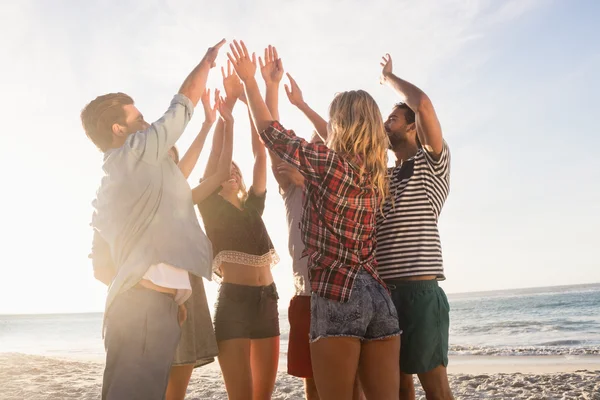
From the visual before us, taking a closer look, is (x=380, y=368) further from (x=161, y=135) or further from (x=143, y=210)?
(x=161, y=135)

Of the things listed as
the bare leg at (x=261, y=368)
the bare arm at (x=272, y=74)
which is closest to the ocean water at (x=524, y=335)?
the bare leg at (x=261, y=368)

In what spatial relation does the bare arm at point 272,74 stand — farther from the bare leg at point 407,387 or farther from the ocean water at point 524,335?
the ocean water at point 524,335

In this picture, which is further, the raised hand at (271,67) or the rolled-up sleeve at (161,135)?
the raised hand at (271,67)

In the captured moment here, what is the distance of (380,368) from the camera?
8.32 ft

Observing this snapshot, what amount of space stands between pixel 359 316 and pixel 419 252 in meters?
0.70

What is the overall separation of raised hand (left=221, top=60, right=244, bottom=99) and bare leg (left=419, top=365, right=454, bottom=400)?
225 centimetres

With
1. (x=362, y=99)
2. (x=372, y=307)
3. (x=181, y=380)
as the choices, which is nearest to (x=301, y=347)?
(x=181, y=380)

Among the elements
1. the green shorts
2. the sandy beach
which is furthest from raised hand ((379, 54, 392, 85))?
the sandy beach

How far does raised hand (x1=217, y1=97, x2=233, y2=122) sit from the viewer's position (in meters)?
3.84

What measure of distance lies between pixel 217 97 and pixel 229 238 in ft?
3.33

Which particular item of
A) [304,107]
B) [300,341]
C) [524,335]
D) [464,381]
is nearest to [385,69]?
[304,107]

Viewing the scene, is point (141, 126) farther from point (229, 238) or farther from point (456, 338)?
point (456, 338)

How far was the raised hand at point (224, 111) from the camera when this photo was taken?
384 cm

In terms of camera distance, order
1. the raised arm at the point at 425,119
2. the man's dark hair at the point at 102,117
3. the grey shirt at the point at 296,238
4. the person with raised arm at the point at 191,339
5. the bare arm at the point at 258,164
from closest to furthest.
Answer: the man's dark hair at the point at 102,117, the raised arm at the point at 425,119, the person with raised arm at the point at 191,339, the grey shirt at the point at 296,238, the bare arm at the point at 258,164
